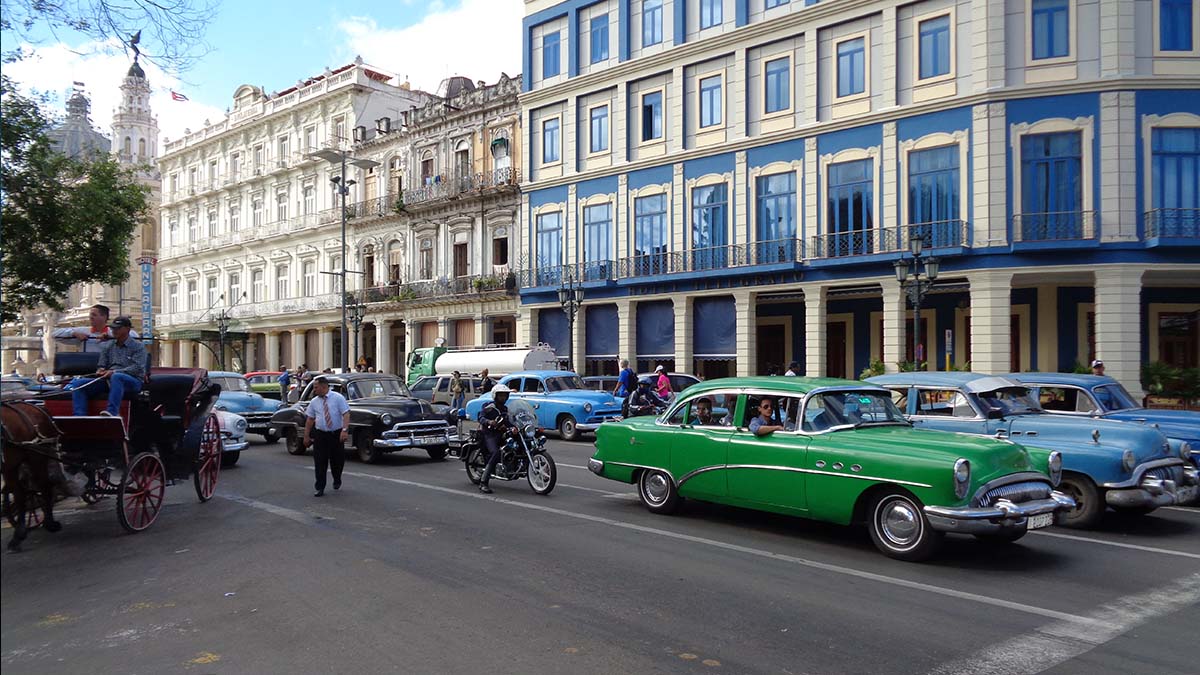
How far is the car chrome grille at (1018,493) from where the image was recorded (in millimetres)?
7730

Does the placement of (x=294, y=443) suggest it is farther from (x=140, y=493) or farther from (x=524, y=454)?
(x=140, y=493)

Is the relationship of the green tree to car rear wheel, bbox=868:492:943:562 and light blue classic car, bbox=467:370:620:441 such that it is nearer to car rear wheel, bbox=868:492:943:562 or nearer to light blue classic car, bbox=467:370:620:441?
light blue classic car, bbox=467:370:620:441

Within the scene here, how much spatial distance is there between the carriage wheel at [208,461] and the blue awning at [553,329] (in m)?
25.0

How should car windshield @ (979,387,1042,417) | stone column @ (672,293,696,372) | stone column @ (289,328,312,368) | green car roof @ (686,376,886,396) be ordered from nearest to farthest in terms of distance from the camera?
green car roof @ (686,376,886,396) < car windshield @ (979,387,1042,417) < stone column @ (672,293,696,372) < stone column @ (289,328,312,368)

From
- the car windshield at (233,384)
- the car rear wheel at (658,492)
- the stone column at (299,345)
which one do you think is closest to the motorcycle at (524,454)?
the car rear wheel at (658,492)

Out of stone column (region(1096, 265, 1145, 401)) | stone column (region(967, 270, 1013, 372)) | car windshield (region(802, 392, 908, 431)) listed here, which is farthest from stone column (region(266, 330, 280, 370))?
car windshield (region(802, 392, 908, 431))

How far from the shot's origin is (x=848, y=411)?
9.02m

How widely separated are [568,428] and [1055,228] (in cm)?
1524

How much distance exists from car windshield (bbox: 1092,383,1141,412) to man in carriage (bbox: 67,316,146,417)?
40.0 ft

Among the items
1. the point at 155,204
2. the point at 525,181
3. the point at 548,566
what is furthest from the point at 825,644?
the point at 155,204

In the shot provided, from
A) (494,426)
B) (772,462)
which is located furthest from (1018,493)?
(494,426)

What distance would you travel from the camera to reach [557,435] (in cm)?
2216

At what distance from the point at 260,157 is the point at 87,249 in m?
39.1

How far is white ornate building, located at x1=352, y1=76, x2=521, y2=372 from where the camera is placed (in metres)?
40.3
